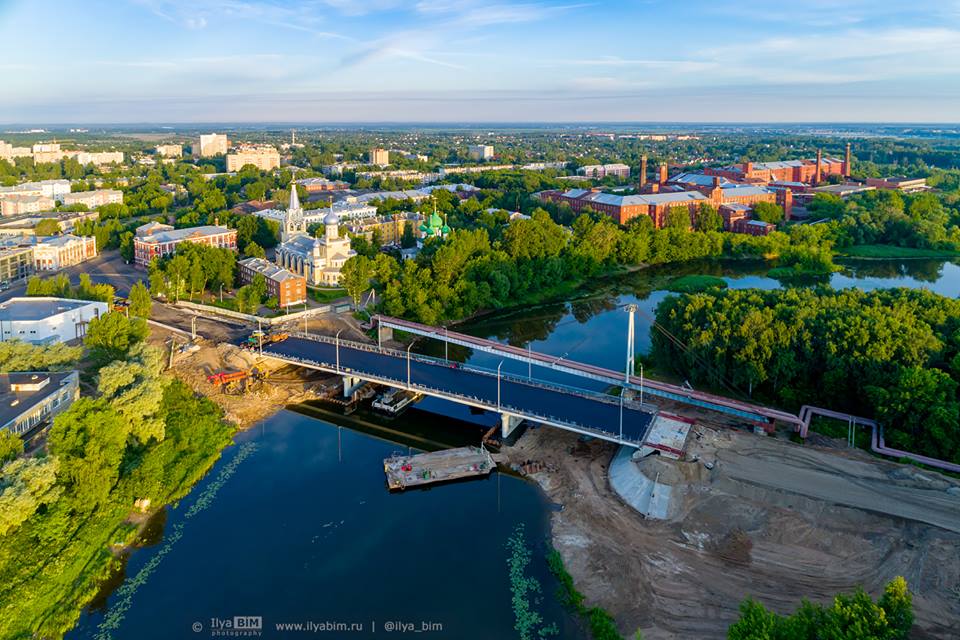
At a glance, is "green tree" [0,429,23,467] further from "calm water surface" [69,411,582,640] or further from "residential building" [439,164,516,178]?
"residential building" [439,164,516,178]

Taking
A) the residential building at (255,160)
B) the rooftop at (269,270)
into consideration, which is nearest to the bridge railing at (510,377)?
the rooftop at (269,270)

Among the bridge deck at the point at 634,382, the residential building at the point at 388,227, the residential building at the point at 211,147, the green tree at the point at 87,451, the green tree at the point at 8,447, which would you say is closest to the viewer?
the green tree at the point at 8,447

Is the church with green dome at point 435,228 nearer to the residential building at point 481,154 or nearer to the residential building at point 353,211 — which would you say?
the residential building at point 353,211

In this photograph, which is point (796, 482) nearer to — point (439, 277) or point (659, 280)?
point (439, 277)

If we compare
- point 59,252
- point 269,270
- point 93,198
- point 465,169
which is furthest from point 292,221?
point 465,169

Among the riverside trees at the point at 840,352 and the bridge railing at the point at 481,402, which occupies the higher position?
the riverside trees at the point at 840,352

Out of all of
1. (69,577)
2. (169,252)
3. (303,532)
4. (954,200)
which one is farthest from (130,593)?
(954,200)
